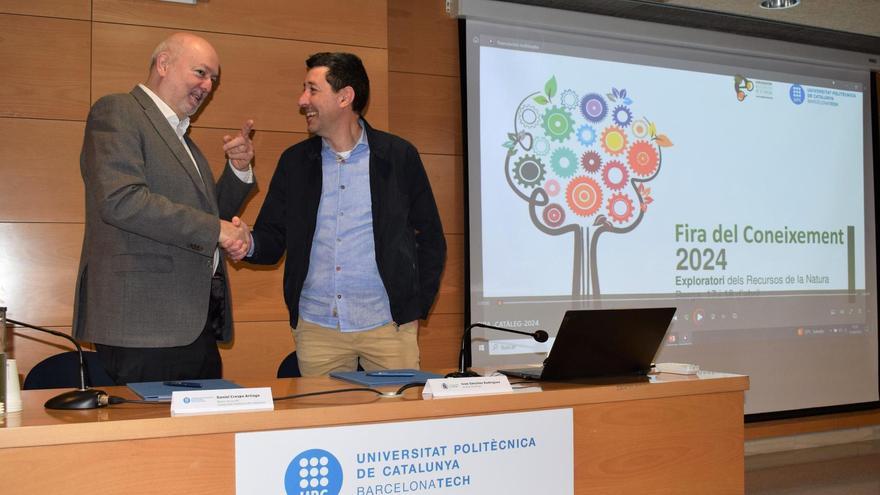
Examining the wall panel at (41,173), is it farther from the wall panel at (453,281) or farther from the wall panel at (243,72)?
the wall panel at (453,281)

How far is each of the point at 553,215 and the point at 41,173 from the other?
2.52 metres

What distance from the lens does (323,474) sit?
1605 millimetres

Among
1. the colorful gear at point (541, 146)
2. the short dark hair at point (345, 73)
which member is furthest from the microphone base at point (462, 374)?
the colorful gear at point (541, 146)

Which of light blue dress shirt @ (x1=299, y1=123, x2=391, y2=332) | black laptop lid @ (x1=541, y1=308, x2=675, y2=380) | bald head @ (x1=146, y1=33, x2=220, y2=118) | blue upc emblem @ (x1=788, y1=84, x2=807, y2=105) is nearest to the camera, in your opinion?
black laptop lid @ (x1=541, y1=308, x2=675, y2=380)

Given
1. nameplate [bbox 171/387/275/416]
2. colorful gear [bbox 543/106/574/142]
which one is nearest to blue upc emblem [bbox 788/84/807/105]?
colorful gear [bbox 543/106/574/142]

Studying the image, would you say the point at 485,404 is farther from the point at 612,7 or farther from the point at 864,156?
the point at 864,156

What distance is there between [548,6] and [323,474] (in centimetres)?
339

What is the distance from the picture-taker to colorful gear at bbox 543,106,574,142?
14.4ft

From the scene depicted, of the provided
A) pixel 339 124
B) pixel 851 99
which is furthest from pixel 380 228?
pixel 851 99

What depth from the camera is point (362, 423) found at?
1675 millimetres

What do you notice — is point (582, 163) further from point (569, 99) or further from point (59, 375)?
point (59, 375)

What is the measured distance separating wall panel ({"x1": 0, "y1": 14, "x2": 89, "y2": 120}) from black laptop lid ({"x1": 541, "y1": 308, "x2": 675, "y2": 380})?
7.58 feet

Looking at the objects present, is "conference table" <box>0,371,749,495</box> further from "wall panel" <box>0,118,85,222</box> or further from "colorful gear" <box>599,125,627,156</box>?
"colorful gear" <box>599,125,627,156</box>

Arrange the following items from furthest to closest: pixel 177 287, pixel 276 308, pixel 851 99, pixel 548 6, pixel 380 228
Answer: pixel 851 99, pixel 548 6, pixel 276 308, pixel 380 228, pixel 177 287
